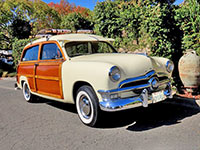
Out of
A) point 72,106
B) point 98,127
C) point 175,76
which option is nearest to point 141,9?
point 175,76

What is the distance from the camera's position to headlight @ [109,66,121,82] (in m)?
3.46

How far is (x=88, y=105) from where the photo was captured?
3885 mm

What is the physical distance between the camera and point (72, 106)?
555 cm

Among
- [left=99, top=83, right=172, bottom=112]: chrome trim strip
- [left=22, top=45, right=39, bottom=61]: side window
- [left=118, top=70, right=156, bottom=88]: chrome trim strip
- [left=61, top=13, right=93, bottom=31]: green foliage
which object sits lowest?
[left=99, top=83, right=172, bottom=112]: chrome trim strip

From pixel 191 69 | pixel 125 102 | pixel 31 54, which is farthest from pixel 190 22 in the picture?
pixel 31 54

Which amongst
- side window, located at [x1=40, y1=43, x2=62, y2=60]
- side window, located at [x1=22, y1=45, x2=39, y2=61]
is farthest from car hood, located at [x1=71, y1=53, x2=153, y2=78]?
side window, located at [x1=22, y1=45, x2=39, y2=61]

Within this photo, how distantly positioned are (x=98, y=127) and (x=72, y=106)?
1.82 meters

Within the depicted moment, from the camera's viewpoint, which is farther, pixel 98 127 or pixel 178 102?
pixel 178 102

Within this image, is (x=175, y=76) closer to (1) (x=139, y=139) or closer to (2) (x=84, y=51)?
(2) (x=84, y=51)

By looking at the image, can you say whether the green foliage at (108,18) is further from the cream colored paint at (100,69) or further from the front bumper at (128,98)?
the front bumper at (128,98)

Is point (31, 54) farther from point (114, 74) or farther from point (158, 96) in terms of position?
point (158, 96)

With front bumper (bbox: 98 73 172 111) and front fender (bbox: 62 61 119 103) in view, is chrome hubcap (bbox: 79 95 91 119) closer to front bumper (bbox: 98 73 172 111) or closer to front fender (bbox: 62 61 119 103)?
front fender (bbox: 62 61 119 103)

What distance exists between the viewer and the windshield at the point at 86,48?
464 cm

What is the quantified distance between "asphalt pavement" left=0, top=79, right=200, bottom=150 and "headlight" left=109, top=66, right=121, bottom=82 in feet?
2.48
